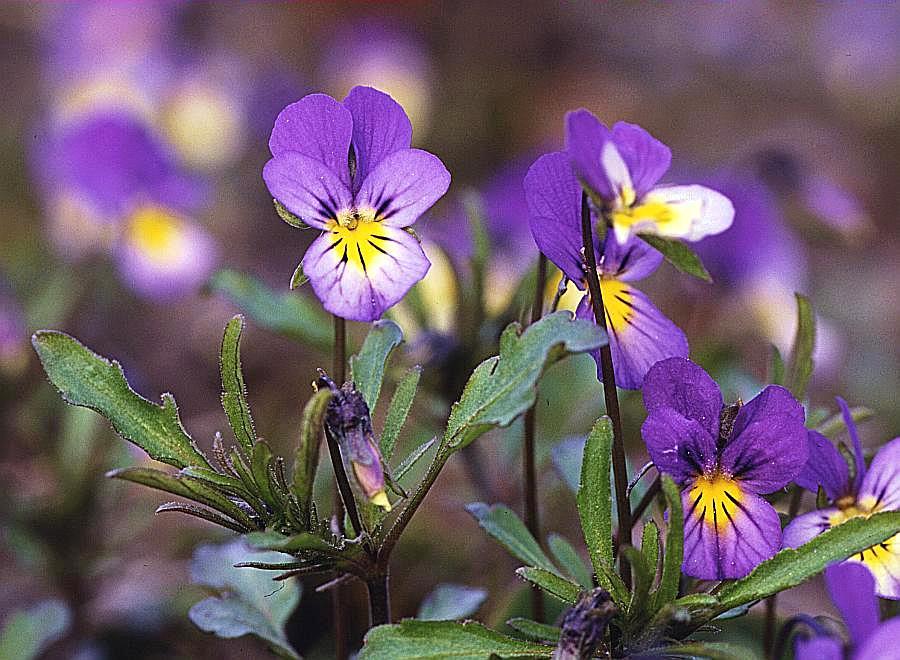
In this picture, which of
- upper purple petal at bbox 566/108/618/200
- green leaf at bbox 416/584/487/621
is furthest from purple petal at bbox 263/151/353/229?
green leaf at bbox 416/584/487/621

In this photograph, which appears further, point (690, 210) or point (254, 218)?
point (254, 218)

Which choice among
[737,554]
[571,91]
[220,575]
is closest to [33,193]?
[571,91]

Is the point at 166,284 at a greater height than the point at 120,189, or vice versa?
the point at 120,189

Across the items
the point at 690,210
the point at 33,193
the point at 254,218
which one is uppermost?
the point at 33,193

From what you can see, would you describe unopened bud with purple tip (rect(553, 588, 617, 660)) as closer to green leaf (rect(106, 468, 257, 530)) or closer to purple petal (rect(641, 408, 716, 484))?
purple petal (rect(641, 408, 716, 484))

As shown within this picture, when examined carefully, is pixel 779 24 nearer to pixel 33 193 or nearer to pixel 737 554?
pixel 33 193

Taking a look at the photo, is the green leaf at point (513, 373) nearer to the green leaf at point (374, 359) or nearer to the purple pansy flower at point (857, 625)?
the green leaf at point (374, 359)
